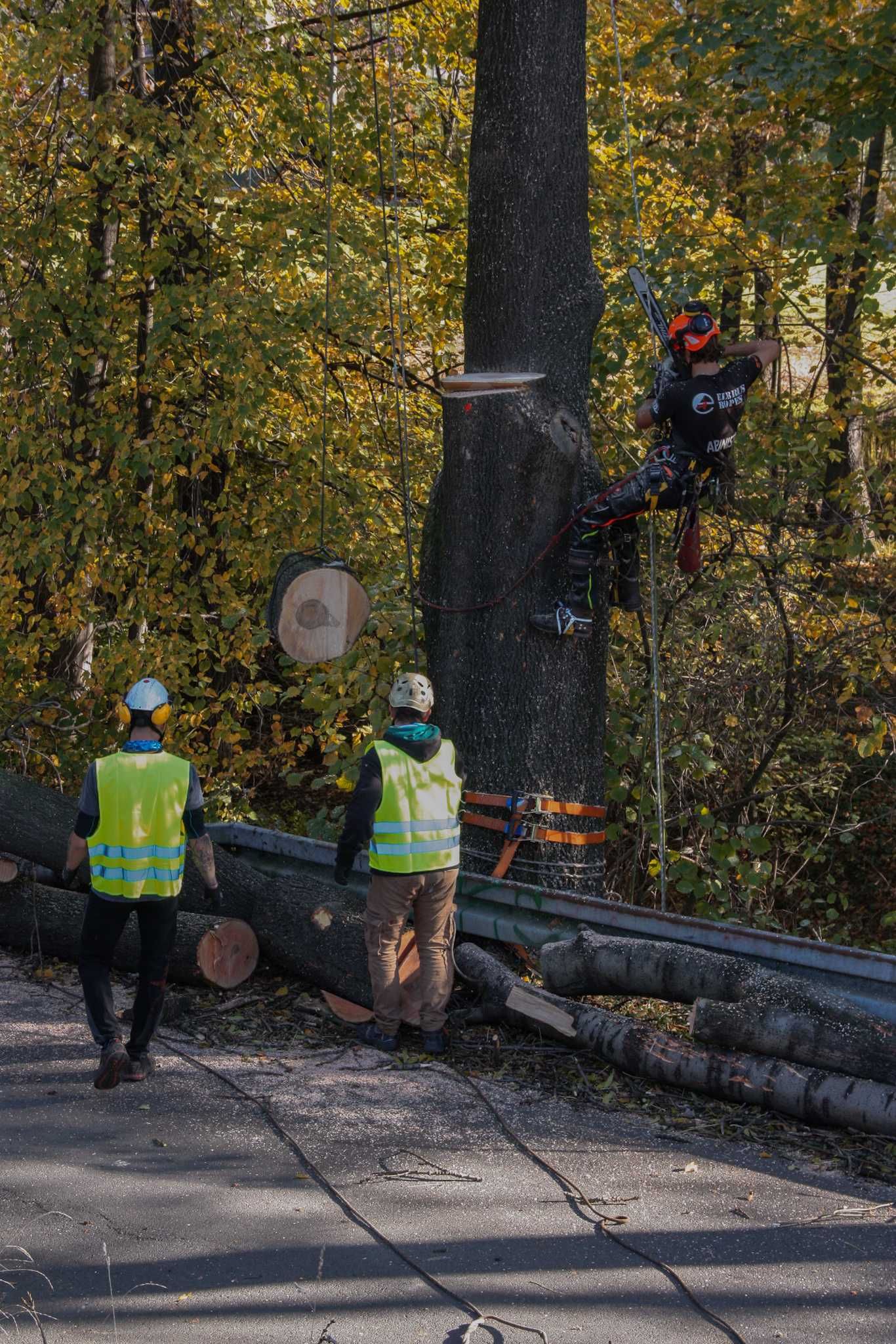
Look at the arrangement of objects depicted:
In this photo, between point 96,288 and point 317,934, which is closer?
point 317,934

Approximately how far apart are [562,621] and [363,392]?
215 inches

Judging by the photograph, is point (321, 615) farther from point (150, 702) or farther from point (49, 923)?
point (49, 923)

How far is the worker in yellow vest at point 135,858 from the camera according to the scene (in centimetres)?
603

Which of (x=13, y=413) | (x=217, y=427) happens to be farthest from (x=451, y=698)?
(x=13, y=413)

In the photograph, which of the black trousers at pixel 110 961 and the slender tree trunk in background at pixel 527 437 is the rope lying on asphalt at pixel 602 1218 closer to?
the black trousers at pixel 110 961

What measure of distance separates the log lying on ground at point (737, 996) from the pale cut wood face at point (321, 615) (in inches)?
90.5

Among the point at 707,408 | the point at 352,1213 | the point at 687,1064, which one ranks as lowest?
the point at 352,1213

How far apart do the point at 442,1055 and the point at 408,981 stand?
40 centimetres

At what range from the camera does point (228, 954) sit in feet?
A: 23.5

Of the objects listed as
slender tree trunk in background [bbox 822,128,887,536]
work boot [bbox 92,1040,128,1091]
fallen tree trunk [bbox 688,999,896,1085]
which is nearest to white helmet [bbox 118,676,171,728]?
work boot [bbox 92,1040,128,1091]

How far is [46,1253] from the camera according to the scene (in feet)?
14.1

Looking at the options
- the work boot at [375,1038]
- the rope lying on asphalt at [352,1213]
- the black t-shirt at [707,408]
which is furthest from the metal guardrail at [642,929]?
the black t-shirt at [707,408]

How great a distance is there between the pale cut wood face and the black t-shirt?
1.98 metres

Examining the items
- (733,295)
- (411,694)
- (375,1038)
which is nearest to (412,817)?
(411,694)
